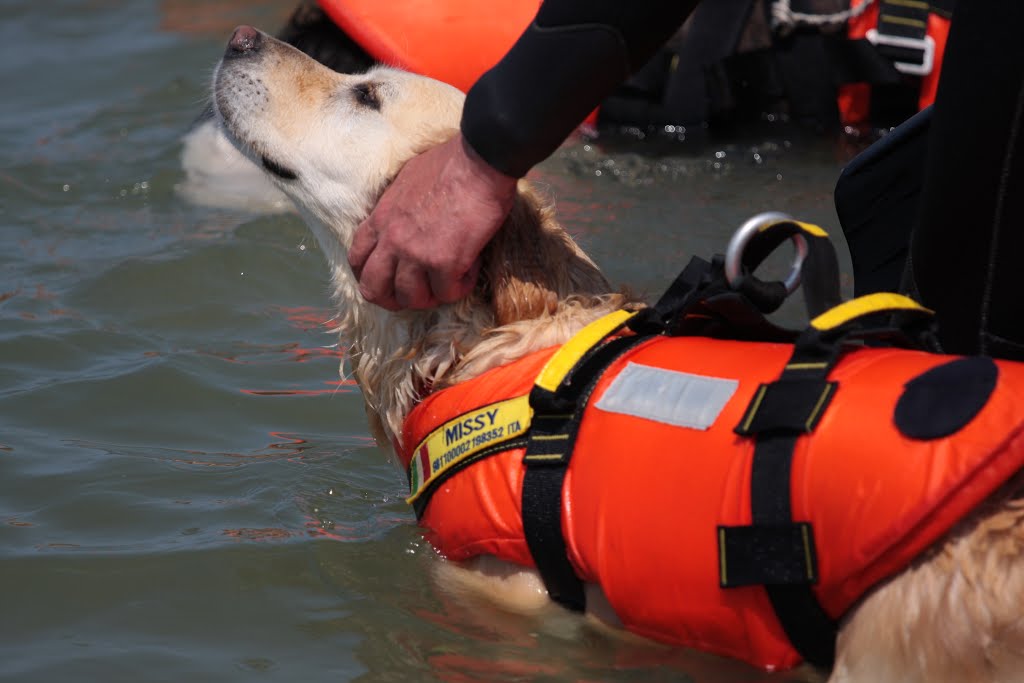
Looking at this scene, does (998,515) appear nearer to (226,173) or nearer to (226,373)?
(226,373)

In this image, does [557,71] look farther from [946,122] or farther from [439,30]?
[439,30]

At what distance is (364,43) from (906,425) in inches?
146

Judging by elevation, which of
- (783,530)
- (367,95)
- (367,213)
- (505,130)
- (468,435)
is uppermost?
(505,130)

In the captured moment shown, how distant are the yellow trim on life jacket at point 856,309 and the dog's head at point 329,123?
1.07 m

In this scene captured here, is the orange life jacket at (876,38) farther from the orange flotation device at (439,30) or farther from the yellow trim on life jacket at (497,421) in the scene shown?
the yellow trim on life jacket at (497,421)

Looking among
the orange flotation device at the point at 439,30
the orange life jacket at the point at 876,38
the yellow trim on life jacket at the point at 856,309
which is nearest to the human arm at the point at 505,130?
the yellow trim on life jacket at the point at 856,309

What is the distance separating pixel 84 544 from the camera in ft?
9.95

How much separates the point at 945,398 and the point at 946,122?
61cm

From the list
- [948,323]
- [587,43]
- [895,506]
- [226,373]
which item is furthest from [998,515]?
[226,373]

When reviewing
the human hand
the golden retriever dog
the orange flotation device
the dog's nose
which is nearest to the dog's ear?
the golden retriever dog

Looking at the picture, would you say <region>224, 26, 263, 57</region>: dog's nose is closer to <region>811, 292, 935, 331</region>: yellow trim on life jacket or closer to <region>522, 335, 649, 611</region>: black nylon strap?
<region>522, 335, 649, 611</region>: black nylon strap

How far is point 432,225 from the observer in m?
2.53

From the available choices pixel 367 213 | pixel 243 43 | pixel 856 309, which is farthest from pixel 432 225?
pixel 243 43

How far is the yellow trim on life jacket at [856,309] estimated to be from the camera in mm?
2240
